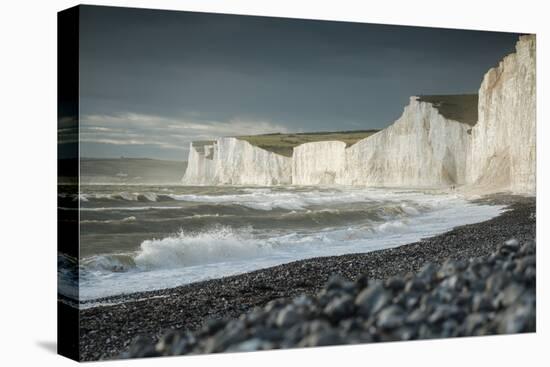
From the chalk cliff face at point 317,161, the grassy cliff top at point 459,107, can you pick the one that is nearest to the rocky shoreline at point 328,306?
the chalk cliff face at point 317,161

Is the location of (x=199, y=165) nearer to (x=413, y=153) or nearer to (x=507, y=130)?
(x=413, y=153)

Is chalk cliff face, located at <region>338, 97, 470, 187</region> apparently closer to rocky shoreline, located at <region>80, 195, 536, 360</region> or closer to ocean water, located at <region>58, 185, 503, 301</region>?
ocean water, located at <region>58, 185, 503, 301</region>

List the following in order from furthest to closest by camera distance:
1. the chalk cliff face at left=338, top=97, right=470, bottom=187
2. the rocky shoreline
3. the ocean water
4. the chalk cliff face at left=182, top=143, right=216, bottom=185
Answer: the chalk cliff face at left=338, top=97, right=470, bottom=187 → the chalk cliff face at left=182, top=143, right=216, bottom=185 → the ocean water → the rocky shoreline

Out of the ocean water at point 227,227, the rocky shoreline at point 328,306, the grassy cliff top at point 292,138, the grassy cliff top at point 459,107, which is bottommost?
the rocky shoreline at point 328,306

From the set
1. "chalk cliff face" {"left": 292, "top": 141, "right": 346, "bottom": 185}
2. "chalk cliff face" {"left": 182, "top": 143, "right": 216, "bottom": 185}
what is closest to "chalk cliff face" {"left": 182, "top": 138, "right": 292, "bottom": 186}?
"chalk cliff face" {"left": 182, "top": 143, "right": 216, "bottom": 185}

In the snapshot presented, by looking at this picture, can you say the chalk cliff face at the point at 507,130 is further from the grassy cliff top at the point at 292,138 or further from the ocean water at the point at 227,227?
the grassy cliff top at the point at 292,138

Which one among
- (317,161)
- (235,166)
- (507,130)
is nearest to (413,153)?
(507,130)

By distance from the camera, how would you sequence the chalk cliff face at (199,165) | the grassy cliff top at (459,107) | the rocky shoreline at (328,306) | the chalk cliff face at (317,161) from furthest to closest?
the grassy cliff top at (459,107)
the chalk cliff face at (317,161)
the chalk cliff face at (199,165)
the rocky shoreline at (328,306)
